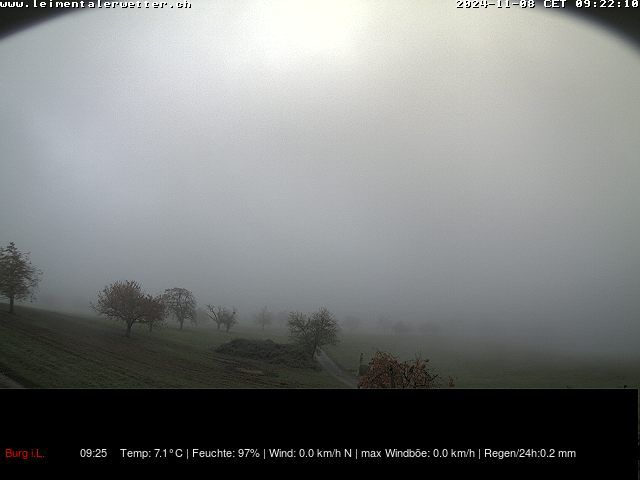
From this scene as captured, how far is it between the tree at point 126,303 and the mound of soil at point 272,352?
4.73 ft

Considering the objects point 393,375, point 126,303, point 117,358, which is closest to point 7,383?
point 117,358

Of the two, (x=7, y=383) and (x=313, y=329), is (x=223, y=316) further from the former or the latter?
(x=7, y=383)

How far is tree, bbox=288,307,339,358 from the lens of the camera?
542cm

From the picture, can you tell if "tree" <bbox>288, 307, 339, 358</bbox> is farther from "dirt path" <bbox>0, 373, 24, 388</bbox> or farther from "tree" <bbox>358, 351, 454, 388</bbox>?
"dirt path" <bbox>0, 373, 24, 388</bbox>

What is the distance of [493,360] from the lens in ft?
18.5

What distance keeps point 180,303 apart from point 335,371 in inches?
119

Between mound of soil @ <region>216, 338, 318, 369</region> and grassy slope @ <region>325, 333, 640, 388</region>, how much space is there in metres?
0.57

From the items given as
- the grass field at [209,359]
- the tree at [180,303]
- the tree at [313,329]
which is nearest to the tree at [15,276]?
the grass field at [209,359]

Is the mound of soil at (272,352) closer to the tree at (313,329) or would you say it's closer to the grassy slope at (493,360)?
the tree at (313,329)

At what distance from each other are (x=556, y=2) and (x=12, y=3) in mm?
8560
